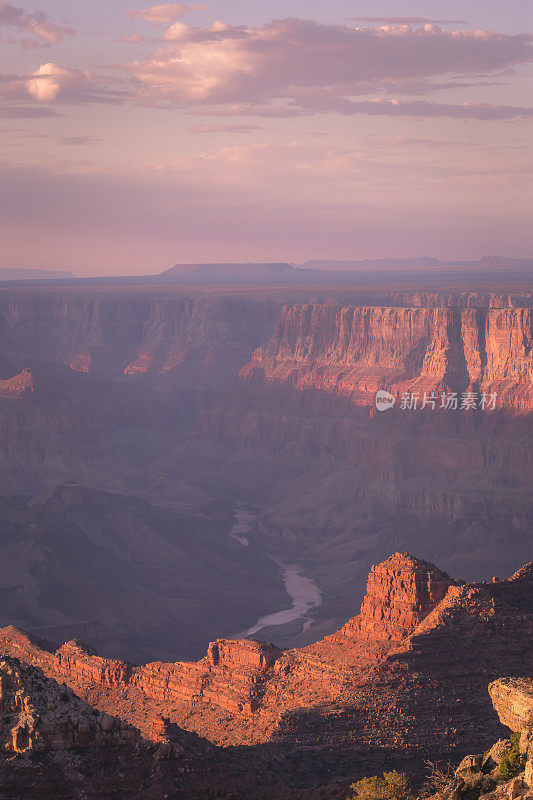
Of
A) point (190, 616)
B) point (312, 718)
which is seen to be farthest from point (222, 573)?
point (312, 718)

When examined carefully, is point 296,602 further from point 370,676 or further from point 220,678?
point 370,676

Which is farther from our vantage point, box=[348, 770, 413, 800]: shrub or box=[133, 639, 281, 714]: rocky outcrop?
box=[133, 639, 281, 714]: rocky outcrop

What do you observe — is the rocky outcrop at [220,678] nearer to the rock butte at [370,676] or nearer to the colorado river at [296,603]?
the rock butte at [370,676]

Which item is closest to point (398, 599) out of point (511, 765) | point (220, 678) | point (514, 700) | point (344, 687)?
point (344, 687)

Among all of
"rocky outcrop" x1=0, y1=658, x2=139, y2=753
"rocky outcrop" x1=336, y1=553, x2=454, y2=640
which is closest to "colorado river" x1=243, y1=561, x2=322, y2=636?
"rocky outcrop" x1=336, y1=553, x2=454, y2=640

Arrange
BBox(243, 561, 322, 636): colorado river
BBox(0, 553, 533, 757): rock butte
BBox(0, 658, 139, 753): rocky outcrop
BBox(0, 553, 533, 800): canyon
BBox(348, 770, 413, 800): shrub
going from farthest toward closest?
BBox(243, 561, 322, 636): colorado river < BBox(0, 553, 533, 757): rock butte < BBox(0, 553, 533, 800): canyon < BBox(0, 658, 139, 753): rocky outcrop < BBox(348, 770, 413, 800): shrub

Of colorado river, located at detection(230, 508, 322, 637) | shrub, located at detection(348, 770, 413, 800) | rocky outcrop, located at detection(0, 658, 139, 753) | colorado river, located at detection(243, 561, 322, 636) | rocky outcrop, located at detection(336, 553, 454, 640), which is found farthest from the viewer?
colorado river, located at detection(243, 561, 322, 636)

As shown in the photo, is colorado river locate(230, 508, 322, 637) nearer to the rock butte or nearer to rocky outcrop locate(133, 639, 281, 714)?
rocky outcrop locate(133, 639, 281, 714)

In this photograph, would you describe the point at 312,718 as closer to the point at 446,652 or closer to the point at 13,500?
the point at 446,652

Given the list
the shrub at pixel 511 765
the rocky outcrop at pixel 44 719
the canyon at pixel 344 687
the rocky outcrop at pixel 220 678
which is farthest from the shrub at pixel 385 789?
the rocky outcrop at pixel 220 678
